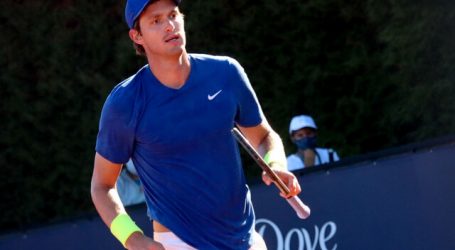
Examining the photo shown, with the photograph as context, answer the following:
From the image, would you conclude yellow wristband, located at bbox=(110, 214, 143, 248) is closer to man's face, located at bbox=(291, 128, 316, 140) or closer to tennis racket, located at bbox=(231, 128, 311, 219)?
tennis racket, located at bbox=(231, 128, 311, 219)

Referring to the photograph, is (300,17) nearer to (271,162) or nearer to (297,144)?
(297,144)

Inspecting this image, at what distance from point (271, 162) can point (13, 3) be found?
20.8 feet

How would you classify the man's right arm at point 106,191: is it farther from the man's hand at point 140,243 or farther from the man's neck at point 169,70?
the man's neck at point 169,70

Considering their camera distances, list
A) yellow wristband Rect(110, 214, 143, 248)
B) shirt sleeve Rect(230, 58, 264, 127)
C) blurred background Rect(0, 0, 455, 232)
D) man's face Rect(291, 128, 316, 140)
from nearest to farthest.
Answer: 1. yellow wristband Rect(110, 214, 143, 248)
2. shirt sleeve Rect(230, 58, 264, 127)
3. man's face Rect(291, 128, 316, 140)
4. blurred background Rect(0, 0, 455, 232)

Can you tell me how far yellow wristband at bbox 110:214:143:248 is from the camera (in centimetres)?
437

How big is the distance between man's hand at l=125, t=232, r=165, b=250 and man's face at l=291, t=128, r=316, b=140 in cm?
478

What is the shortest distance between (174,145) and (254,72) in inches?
223

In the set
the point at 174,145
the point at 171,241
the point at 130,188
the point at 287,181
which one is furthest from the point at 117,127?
the point at 130,188

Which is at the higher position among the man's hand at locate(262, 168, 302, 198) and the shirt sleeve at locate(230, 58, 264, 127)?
the shirt sleeve at locate(230, 58, 264, 127)

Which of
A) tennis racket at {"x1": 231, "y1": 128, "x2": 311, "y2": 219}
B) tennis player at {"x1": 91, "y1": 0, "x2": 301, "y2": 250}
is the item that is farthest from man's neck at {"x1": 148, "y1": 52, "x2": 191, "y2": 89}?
tennis racket at {"x1": 231, "y1": 128, "x2": 311, "y2": 219}

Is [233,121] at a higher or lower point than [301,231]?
higher

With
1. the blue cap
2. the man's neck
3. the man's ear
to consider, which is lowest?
the man's neck

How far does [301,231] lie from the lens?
739 centimetres

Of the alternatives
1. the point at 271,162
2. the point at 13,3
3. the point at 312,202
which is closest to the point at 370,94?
the point at 312,202
